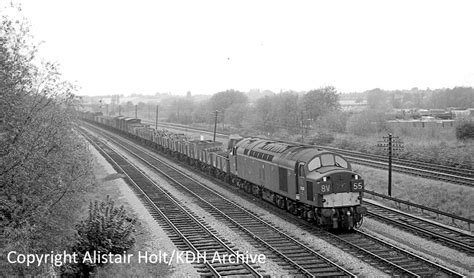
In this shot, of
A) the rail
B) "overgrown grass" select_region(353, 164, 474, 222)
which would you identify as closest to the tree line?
the rail

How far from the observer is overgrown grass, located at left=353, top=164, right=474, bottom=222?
2466 centimetres

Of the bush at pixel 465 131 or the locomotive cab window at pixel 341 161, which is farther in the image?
the bush at pixel 465 131

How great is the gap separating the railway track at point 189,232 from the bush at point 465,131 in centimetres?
3119

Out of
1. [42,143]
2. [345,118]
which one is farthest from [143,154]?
[42,143]

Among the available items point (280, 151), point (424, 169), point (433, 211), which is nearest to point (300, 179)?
point (280, 151)

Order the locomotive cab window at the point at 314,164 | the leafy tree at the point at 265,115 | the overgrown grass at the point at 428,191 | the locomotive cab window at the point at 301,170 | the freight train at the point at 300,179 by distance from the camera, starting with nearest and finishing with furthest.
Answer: the freight train at the point at 300,179
the locomotive cab window at the point at 314,164
the locomotive cab window at the point at 301,170
the overgrown grass at the point at 428,191
the leafy tree at the point at 265,115

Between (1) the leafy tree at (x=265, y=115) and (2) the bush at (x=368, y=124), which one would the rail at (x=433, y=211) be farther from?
(1) the leafy tree at (x=265, y=115)

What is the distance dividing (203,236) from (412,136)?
4104 centimetres

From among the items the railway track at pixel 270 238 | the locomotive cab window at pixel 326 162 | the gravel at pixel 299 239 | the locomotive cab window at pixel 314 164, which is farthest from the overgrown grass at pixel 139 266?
the locomotive cab window at pixel 326 162

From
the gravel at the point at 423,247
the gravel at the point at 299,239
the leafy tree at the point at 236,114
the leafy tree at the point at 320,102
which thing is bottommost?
the gravel at the point at 423,247

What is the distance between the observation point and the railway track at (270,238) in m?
14.4

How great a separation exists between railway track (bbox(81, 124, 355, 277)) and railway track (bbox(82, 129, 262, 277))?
123cm

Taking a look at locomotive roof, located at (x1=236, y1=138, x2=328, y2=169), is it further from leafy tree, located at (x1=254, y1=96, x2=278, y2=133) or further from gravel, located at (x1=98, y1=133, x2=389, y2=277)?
leafy tree, located at (x1=254, y1=96, x2=278, y2=133)

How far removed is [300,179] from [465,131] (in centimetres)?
3249
